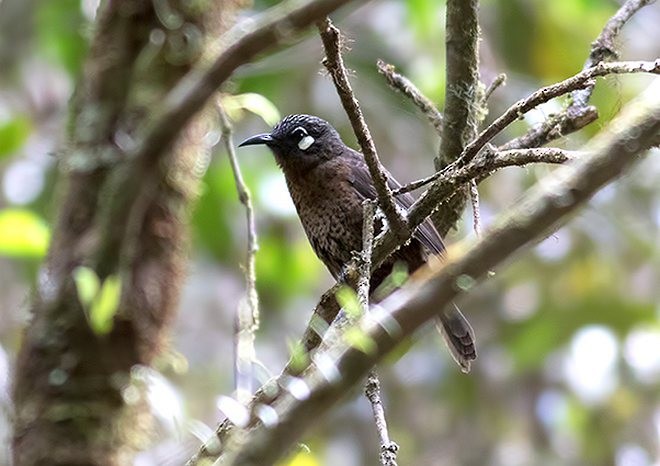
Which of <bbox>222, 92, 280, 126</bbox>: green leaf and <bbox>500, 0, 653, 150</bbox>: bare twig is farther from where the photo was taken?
<bbox>222, 92, 280, 126</bbox>: green leaf

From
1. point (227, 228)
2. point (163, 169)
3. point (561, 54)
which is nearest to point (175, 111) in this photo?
point (163, 169)

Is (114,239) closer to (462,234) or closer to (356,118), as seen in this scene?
(356,118)

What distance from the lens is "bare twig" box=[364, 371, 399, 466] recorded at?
74.9 inches

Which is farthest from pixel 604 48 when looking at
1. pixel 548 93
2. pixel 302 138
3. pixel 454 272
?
pixel 454 272

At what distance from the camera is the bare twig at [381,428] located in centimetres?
190

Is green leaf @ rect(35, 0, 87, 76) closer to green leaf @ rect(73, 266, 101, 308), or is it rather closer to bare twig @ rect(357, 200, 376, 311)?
green leaf @ rect(73, 266, 101, 308)

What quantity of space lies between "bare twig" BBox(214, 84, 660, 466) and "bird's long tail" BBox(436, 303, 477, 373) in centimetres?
276

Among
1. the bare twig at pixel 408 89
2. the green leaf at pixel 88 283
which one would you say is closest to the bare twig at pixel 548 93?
the bare twig at pixel 408 89

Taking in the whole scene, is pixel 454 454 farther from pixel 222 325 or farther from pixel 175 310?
pixel 175 310

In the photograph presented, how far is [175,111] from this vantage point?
2.25 m

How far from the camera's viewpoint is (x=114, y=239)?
9.43 ft

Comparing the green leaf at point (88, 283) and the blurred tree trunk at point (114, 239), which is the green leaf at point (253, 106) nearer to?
the blurred tree trunk at point (114, 239)

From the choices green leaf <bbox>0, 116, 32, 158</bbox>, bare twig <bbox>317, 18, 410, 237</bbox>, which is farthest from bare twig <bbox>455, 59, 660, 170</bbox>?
green leaf <bbox>0, 116, 32, 158</bbox>

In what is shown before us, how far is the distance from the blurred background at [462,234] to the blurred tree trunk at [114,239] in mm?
1416
